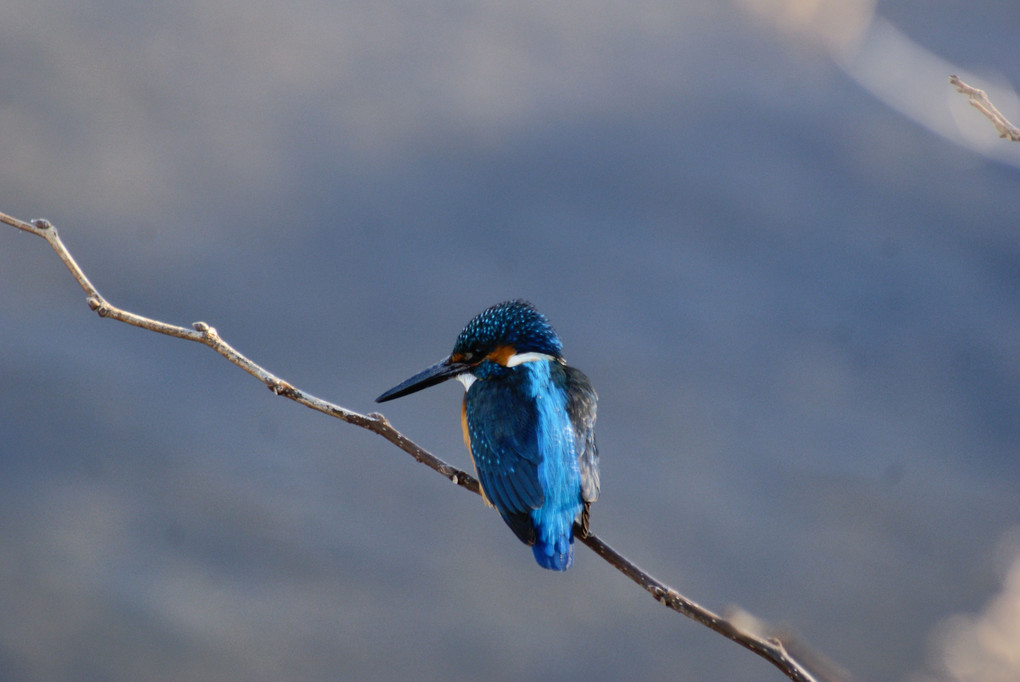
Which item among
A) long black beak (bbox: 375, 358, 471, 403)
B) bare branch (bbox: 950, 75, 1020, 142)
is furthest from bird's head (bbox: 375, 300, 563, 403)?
bare branch (bbox: 950, 75, 1020, 142)

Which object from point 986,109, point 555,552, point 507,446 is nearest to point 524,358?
point 507,446

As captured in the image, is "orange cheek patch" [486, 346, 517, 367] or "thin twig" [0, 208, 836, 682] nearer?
"thin twig" [0, 208, 836, 682]

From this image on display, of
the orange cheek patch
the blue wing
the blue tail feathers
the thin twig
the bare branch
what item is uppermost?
the orange cheek patch

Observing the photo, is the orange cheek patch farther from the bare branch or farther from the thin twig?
the bare branch

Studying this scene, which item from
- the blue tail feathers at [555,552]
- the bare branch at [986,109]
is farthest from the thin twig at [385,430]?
the bare branch at [986,109]

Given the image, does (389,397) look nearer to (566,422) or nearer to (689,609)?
(566,422)

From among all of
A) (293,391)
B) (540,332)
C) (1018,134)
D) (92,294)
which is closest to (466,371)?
(540,332)

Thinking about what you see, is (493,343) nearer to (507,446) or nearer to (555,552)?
(507,446)

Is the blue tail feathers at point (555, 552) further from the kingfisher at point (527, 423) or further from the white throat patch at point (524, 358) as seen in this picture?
the white throat patch at point (524, 358)
